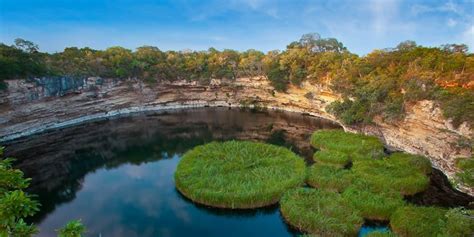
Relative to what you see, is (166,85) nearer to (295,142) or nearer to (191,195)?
(295,142)

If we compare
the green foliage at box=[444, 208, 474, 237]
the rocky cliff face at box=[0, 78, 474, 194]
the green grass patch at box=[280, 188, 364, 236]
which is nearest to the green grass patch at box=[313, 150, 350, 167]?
the green grass patch at box=[280, 188, 364, 236]

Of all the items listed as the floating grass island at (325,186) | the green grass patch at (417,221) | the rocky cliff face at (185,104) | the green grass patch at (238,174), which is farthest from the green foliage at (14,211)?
the rocky cliff face at (185,104)

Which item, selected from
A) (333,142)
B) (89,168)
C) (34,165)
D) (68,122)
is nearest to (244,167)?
(333,142)

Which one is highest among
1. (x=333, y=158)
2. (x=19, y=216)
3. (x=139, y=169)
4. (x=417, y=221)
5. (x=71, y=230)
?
(x=19, y=216)

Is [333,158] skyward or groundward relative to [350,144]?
groundward

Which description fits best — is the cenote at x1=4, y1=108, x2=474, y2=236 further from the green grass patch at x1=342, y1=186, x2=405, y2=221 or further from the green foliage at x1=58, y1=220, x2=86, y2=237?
the green foliage at x1=58, y1=220, x2=86, y2=237

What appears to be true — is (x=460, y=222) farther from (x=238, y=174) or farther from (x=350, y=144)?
(x=350, y=144)

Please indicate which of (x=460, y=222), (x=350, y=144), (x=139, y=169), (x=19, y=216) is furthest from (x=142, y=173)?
(x=460, y=222)
